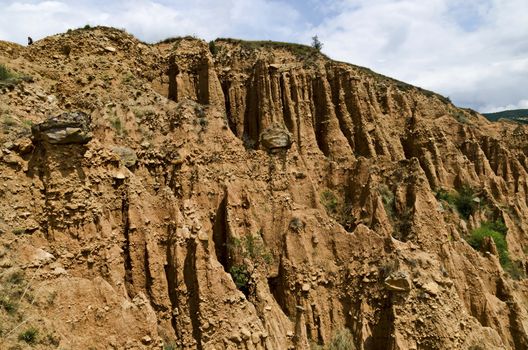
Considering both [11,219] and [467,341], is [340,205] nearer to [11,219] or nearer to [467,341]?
[467,341]

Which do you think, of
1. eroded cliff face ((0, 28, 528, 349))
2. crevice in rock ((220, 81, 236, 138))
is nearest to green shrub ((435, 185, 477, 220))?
eroded cliff face ((0, 28, 528, 349))

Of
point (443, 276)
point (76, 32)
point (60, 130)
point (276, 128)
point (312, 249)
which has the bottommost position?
point (443, 276)

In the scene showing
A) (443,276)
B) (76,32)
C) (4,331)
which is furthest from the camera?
(76,32)

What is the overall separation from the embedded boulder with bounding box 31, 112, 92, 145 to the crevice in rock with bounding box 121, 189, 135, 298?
2.85 m

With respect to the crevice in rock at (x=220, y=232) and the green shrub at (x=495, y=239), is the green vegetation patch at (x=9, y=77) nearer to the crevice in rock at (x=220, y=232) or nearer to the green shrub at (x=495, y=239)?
the crevice in rock at (x=220, y=232)

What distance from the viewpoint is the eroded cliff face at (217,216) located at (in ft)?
47.1

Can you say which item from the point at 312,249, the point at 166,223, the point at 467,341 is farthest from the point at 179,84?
the point at 467,341

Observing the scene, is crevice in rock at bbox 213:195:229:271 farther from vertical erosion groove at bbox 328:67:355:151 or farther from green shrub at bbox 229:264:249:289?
vertical erosion groove at bbox 328:67:355:151

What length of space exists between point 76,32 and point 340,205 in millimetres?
17488

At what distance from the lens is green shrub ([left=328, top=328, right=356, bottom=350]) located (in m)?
18.6

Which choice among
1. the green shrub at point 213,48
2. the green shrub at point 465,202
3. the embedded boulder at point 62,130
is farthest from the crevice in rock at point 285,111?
the embedded boulder at point 62,130

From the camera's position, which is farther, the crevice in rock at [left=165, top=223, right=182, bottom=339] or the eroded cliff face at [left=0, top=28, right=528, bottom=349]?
the crevice in rock at [left=165, top=223, right=182, bottom=339]

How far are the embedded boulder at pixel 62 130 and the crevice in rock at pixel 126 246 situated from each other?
112 inches

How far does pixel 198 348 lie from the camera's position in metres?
15.8
